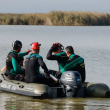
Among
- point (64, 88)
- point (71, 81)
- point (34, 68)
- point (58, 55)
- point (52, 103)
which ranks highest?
point (58, 55)

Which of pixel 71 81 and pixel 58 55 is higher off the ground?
pixel 58 55

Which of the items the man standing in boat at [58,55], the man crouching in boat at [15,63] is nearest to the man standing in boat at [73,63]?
the man standing in boat at [58,55]

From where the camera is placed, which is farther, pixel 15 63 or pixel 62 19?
pixel 62 19

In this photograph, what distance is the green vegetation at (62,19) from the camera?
39.2m

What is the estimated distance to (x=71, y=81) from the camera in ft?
28.0

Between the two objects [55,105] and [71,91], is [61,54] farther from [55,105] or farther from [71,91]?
[55,105]

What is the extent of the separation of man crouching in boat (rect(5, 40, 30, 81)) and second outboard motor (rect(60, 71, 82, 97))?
105 cm

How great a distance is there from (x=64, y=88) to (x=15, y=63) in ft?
3.95

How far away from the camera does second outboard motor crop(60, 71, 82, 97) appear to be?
27.9ft

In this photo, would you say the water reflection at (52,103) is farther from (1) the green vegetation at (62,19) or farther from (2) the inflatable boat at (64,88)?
(1) the green vegetation at (62,19)

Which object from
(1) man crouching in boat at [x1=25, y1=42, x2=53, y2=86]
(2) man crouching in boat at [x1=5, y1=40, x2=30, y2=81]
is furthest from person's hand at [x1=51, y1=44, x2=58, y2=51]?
(2) man crouching in boat at [x1=5, y1=40, x2=30, y2=81]

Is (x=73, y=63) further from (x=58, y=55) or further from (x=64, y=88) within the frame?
(x=64, y=88)

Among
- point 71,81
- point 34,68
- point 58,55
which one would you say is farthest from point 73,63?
point 34,68

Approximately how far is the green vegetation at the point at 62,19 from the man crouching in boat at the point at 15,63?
29738 millimetres
